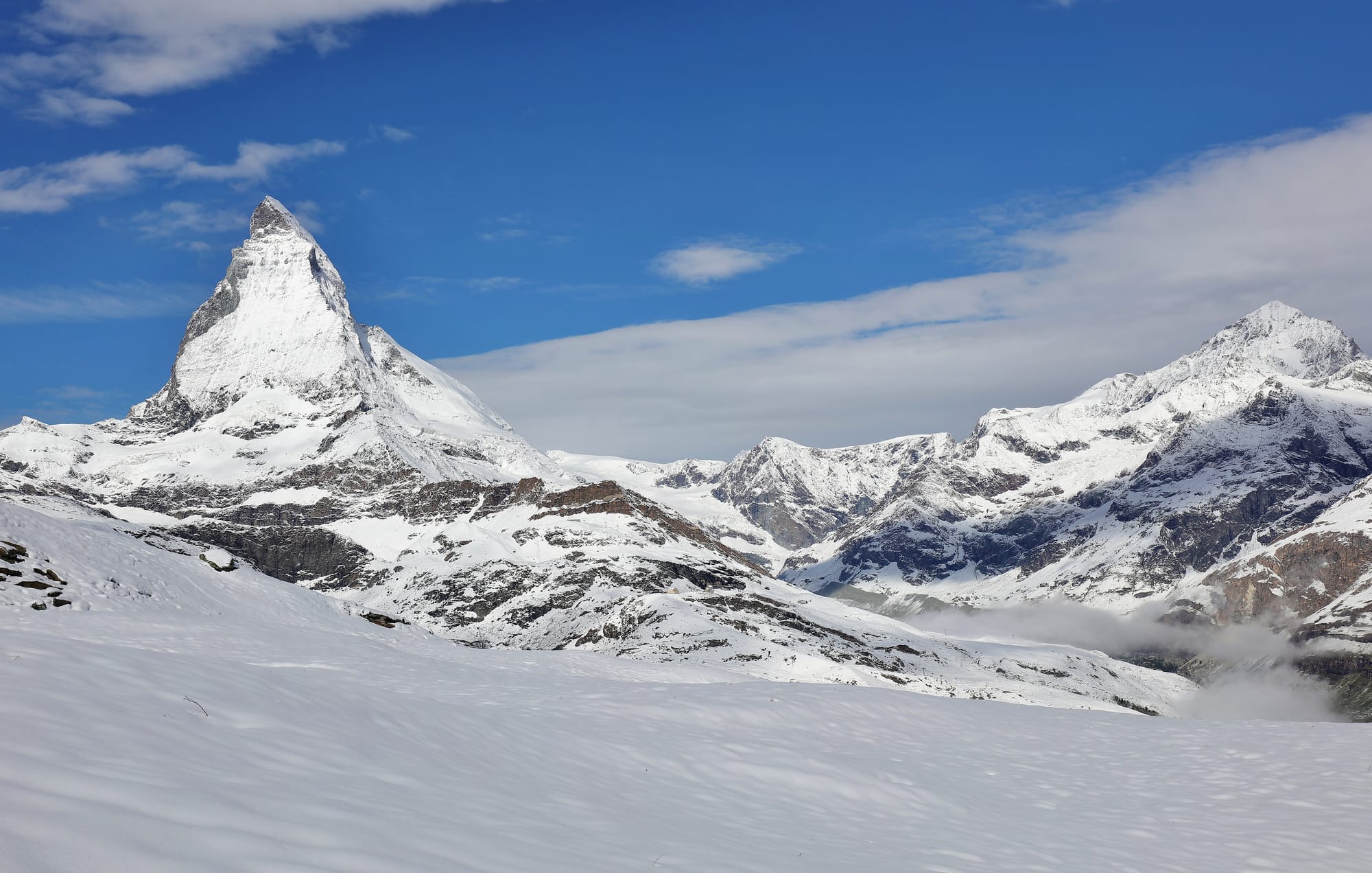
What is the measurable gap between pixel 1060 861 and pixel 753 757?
4.75 metres

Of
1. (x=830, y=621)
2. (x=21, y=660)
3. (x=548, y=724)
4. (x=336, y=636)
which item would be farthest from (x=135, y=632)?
(x=830, y=621)

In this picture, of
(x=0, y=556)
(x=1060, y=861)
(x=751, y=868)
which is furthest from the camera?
(x=0, y=556)

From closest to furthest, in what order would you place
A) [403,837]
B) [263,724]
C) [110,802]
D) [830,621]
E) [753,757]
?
[110,802] → [403,837] → [263,724] → [753,757] → [830,621]

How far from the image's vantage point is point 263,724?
977 centimetres

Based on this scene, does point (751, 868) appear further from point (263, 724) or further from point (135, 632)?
point (135, 632)

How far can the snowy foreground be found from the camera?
654 centimetres

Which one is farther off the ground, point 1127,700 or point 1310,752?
point 1310,752

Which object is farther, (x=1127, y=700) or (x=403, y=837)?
(x=1127, y=700)

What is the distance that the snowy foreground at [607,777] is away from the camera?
6539 millimetres

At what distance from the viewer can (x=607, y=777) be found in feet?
40.0

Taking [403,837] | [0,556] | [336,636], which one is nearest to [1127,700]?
[336,636]

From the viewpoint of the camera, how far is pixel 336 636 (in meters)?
37.2

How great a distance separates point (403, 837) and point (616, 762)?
20.5 feet

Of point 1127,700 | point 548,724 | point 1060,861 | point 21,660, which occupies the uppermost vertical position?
point 21,660
